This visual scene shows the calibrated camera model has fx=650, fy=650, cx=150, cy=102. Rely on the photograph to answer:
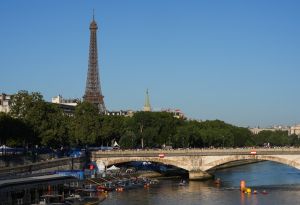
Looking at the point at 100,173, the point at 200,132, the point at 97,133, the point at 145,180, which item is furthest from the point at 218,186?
the point at 200,132

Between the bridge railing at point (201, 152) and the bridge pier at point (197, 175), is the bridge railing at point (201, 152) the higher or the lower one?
the higher one

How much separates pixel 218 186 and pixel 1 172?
24719mm

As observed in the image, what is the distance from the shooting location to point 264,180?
8131 centimetres

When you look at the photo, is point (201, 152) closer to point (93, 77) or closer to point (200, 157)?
point (200, 157)

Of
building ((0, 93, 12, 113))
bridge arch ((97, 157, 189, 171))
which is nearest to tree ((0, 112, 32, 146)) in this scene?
bridge arch ((97, 157, 189, 171))

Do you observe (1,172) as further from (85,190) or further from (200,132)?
(200,132)

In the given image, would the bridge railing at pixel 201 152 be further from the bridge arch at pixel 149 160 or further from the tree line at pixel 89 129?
the tree line at pixel 89 129

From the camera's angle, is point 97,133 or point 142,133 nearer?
point 97,133

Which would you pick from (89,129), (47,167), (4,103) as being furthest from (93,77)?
(47,167)

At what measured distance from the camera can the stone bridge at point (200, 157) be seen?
7525 centimetres

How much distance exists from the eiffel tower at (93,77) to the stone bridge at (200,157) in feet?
176

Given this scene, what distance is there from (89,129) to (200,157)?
25230 mm

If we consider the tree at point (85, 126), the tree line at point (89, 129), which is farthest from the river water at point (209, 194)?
the tree at point (85, 126)

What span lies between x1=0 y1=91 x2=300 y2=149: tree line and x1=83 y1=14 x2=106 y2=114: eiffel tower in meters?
23.0
